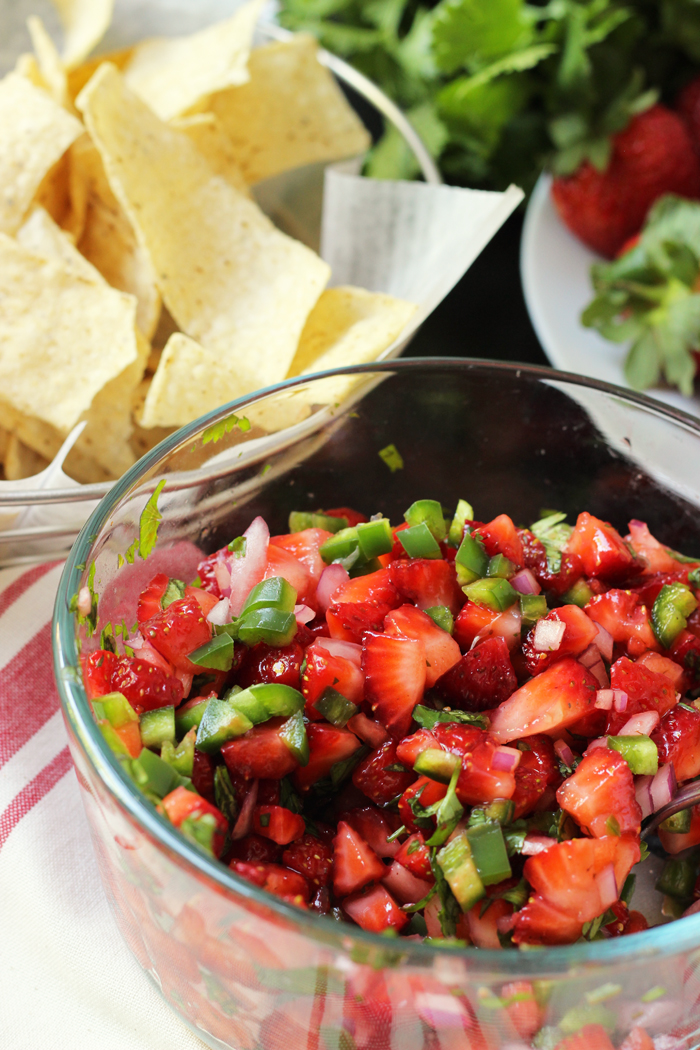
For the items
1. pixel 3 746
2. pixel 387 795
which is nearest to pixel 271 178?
pixel 3 746

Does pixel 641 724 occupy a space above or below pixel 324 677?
below

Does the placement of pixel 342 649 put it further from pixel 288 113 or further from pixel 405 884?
pixel 288 113

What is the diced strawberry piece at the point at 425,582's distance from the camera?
1011 millimetres

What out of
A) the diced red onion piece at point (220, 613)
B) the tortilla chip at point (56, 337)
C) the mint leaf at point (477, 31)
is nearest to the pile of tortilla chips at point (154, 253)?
the tortilla chip at point (56, 337)

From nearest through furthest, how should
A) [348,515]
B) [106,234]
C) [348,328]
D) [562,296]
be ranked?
[348,515]
[348,328]
[106,234]
[562,296]

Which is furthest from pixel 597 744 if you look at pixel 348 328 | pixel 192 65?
pixel 192 65

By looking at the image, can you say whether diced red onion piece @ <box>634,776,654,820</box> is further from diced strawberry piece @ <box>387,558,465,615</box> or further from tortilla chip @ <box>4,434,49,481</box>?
tortilla chip @ <box>4,434,49,481</box>

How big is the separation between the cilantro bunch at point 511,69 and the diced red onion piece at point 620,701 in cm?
137

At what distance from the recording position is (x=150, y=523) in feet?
3.55

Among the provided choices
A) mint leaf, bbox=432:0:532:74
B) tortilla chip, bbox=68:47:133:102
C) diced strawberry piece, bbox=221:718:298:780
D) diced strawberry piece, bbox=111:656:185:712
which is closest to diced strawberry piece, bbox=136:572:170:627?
diced strawberry piece, bbox=111:656:185:712

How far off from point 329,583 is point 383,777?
0.23 metres

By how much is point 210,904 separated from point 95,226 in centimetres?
140

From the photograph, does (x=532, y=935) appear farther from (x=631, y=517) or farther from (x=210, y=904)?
(x=631, y=517)

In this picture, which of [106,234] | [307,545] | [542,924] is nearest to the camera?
[542,924]
